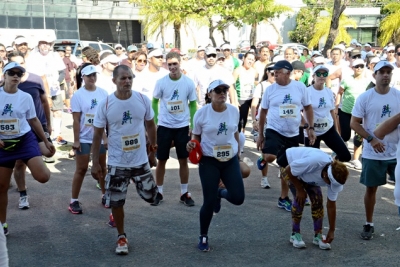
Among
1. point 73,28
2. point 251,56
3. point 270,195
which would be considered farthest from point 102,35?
point 270,195

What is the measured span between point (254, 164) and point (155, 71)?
8.78ft

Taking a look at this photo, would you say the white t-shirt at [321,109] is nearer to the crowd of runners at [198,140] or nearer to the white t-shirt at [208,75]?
the crowd of runners at [198,140]

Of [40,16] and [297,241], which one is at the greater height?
[40,16]

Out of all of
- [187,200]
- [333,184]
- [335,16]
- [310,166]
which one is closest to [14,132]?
[187,200]

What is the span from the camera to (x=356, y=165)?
34.2 feet

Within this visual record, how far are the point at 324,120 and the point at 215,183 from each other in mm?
3035

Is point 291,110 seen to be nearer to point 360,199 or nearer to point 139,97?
A: point 360,199

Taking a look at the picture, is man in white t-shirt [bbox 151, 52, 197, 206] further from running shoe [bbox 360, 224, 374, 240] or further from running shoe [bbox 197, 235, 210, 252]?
running shoe [bbox 360, 224, 374, 240]

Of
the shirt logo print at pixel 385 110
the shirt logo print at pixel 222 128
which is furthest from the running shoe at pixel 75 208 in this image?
the shirt logo print at pixel 385 110

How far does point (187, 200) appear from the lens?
797cm

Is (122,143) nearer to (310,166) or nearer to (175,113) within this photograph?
(310,166)

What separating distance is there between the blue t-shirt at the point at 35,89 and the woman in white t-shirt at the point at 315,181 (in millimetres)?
3423

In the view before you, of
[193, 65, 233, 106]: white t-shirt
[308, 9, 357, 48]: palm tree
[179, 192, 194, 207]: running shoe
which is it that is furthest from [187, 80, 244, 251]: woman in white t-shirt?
[308, 9, 357, 48]: palm tree

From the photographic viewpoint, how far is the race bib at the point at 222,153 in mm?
6199
